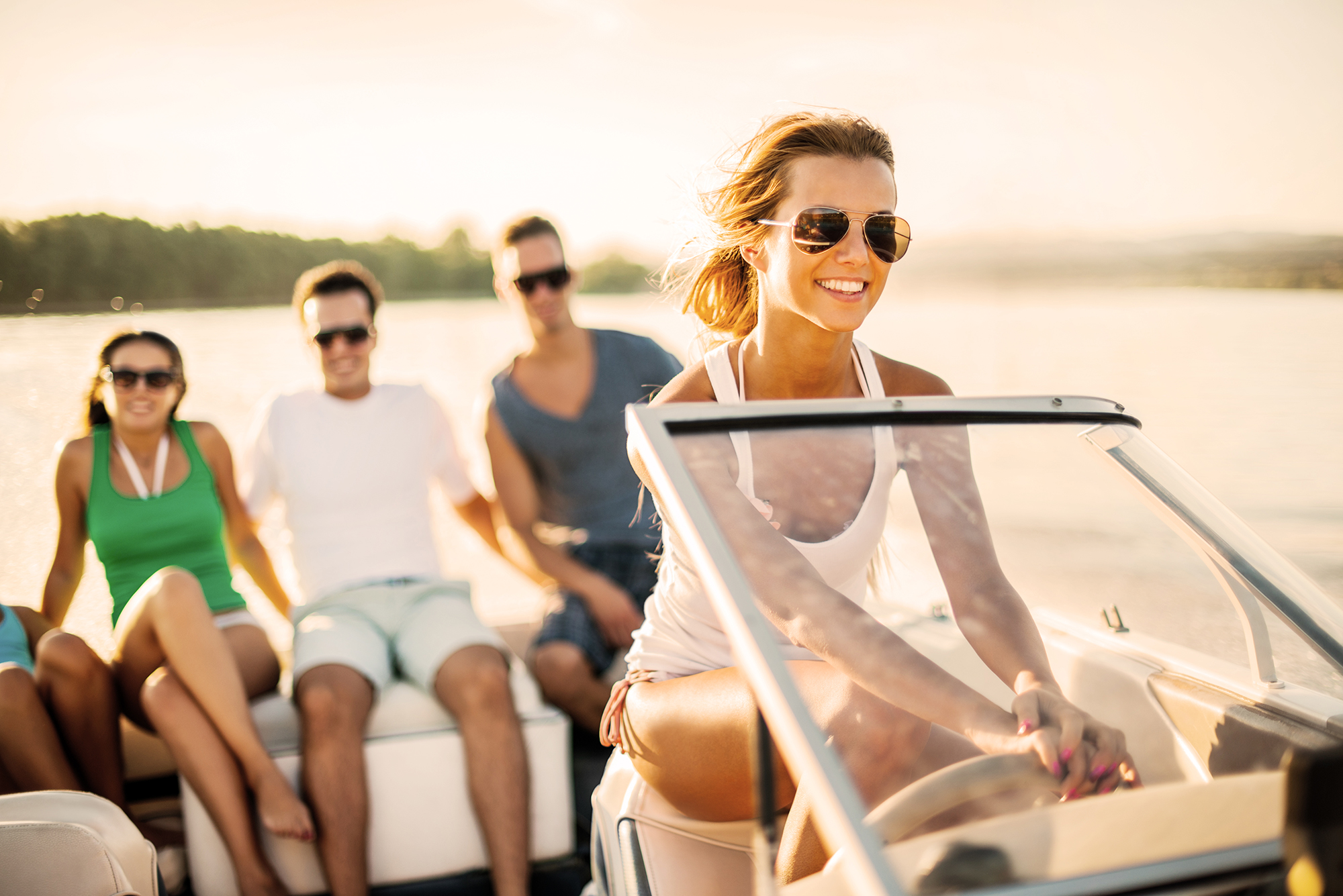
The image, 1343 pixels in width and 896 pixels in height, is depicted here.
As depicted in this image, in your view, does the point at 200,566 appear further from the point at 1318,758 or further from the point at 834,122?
the point at 1318,758

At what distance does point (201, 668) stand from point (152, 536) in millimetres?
667

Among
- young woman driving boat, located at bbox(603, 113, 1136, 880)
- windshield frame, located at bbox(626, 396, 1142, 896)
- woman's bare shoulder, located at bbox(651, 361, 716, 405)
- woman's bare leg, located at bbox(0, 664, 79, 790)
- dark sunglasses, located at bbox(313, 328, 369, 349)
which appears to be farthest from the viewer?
dark sunglasses, located at bbox(313, 328, 369, 349)

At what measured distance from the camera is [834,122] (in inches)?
60.8

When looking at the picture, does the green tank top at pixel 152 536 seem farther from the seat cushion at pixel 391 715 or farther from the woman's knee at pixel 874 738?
the woman's knee at pixel 874 738

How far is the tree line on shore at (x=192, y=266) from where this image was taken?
4.16 meters

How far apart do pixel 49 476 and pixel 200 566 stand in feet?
1.79

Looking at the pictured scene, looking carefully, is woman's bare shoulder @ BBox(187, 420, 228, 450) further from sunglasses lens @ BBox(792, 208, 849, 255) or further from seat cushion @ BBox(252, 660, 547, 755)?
sunglasses lens @ BBox(792, 208, 849, 255)

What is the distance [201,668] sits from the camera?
2.19m

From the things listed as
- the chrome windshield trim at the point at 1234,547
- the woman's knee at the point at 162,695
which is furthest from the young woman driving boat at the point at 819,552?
the woman's knee at the point at 162,695

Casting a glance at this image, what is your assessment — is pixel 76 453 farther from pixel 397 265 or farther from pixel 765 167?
pixel 397 265

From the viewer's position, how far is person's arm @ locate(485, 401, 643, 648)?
2.95 meters

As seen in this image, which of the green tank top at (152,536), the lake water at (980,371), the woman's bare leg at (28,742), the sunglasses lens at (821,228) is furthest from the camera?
the lake water at (980,371)

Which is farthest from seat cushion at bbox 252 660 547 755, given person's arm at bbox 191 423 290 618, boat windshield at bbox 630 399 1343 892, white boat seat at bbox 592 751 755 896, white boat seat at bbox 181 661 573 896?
boat windshield at bbox 630 399 1343 892

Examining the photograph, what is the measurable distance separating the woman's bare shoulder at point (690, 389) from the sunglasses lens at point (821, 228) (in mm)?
288
